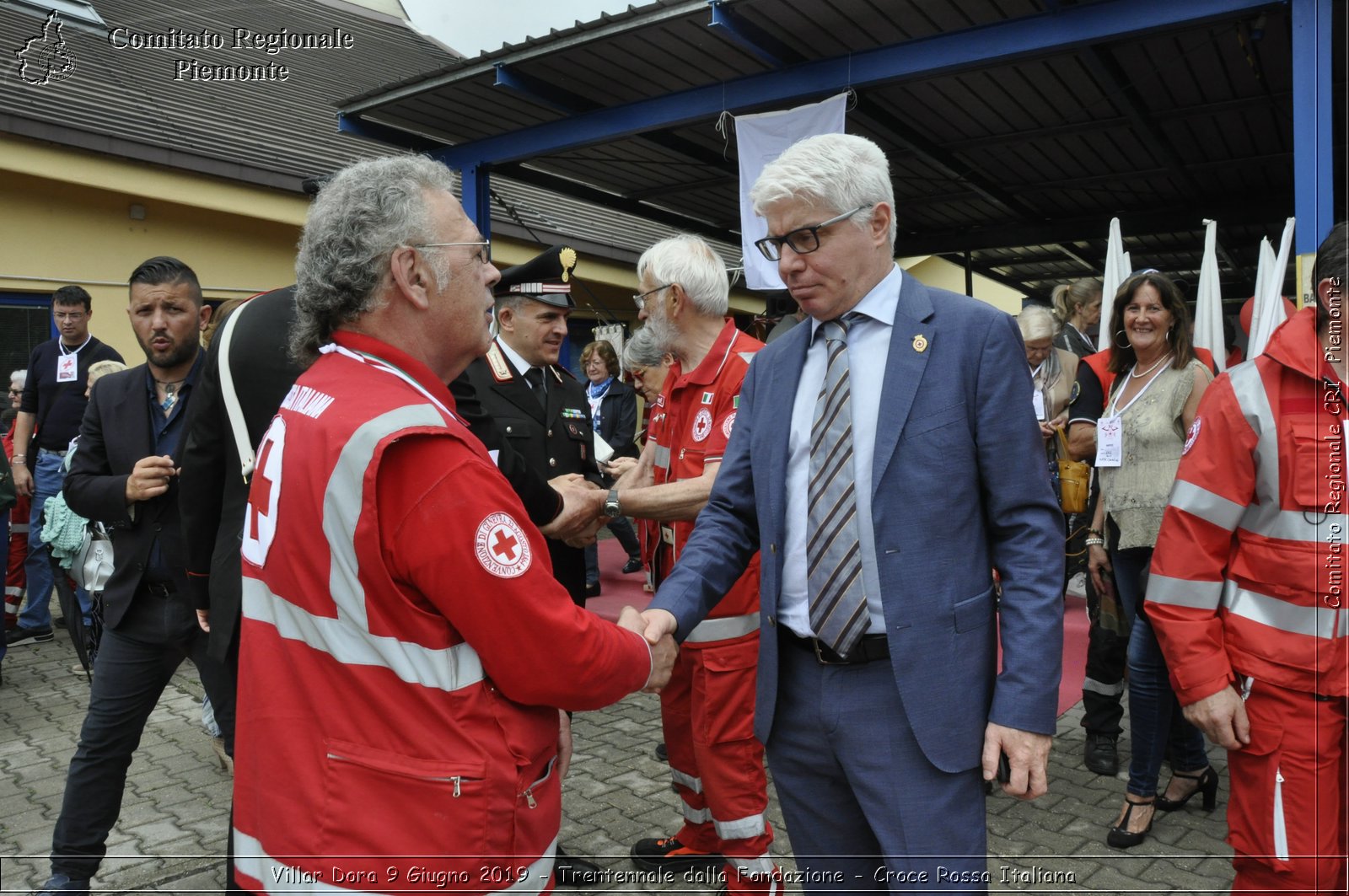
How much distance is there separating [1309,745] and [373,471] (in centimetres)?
230

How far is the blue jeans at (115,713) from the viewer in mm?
3529

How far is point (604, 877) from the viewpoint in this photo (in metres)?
3.93

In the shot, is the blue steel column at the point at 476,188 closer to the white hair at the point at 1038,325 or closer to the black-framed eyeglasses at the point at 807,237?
the white hair at the point at 1038,325

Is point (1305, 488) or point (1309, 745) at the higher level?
point (1305, 488)

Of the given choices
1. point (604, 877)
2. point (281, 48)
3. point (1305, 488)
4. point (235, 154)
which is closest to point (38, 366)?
point (235, 154)

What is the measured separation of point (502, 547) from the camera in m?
1.69

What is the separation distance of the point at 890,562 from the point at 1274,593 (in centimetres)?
113

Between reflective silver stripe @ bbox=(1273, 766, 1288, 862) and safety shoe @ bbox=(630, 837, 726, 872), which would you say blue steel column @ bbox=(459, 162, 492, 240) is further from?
reflective silver stripe @ bbox=(1273, 766, 1288, 862)

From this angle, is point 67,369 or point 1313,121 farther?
point 67,369

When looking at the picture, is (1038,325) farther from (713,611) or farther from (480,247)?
(480,247)

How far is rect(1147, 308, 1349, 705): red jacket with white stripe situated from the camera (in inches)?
93.3

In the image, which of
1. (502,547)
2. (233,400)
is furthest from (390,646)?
(233,400)

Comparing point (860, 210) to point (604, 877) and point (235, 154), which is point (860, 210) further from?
point (235, 154)

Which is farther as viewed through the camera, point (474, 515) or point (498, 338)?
point (498, 338)
